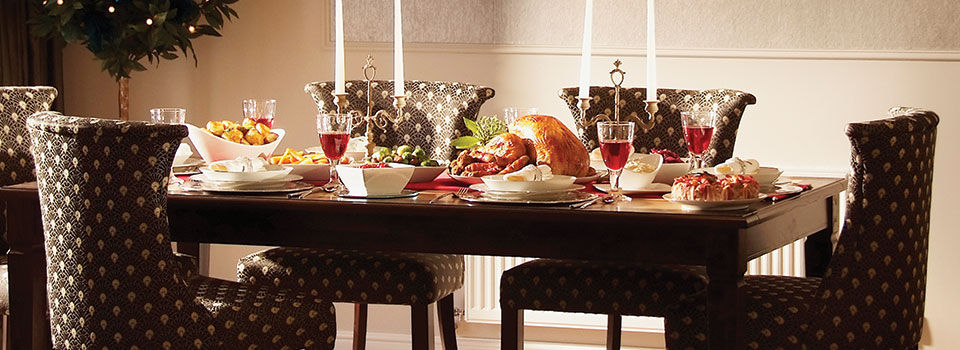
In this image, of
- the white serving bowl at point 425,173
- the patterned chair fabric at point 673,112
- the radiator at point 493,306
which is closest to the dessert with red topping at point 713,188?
the white serving bowl at point 425,173

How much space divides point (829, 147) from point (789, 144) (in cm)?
12

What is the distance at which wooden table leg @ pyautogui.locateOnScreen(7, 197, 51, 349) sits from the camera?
8.18 feet

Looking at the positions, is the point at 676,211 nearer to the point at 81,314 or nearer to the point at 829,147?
the point at 81,314

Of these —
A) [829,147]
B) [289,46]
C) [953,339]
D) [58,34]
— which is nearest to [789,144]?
[829,147]

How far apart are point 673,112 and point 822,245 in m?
0.62

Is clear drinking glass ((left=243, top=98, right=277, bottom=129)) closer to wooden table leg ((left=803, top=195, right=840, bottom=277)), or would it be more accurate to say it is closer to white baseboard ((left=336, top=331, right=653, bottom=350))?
wooden table leg ((left=803, top=195, right=840, bottom=277))

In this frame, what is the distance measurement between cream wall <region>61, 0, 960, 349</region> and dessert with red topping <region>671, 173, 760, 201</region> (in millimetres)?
1741

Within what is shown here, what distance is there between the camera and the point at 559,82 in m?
4.05

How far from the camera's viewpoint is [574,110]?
3.42 metres

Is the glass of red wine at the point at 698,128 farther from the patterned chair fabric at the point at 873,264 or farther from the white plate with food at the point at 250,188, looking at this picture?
the white plate with food at the point at 250,188

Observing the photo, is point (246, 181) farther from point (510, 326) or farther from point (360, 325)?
point (360, 325)

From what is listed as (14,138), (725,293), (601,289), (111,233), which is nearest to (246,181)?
(111,233)

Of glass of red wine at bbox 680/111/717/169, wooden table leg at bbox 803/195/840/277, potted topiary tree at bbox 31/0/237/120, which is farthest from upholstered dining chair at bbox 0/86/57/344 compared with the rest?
wooden table leg at bbox 803/195/840/277

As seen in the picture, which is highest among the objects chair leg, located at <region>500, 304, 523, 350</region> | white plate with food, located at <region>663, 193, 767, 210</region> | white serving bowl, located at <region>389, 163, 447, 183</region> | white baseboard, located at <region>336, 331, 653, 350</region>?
white serving bowl, located at <region>389, 163, 447, 183</region>
